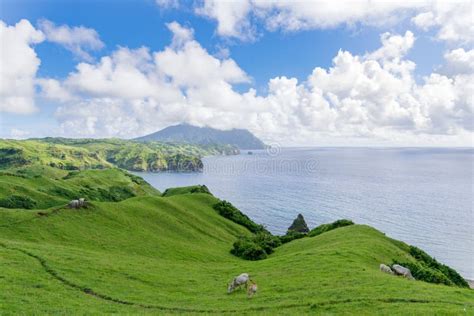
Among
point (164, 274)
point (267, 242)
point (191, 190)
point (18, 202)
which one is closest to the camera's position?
point (164, 274)

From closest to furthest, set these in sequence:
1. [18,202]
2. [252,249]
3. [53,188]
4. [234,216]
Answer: [252,249] < [18,202] < [234,216] < [53,188]

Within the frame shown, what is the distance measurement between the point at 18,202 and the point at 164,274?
56.0m

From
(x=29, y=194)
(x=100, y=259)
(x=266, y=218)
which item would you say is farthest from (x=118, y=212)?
(x=266, y=218)

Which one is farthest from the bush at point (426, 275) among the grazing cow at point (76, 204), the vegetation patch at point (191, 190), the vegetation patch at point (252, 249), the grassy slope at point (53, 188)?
the vegetation patch at point (191, 190)

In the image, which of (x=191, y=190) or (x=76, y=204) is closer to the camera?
(x=76, y=204)

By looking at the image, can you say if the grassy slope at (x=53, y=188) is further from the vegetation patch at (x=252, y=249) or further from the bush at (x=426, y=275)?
the bush at (x=426, y=275)

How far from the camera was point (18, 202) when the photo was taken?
74.2 meters

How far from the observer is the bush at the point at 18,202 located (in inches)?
2822

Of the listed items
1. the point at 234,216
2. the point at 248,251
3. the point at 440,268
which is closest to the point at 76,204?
the point at 248,251

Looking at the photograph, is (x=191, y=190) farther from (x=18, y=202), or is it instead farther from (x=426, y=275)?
(x=426, y=275)

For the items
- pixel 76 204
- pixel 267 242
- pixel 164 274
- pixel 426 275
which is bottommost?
pixel 267 242

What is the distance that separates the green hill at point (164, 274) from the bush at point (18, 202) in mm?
26256

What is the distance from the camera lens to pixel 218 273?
134 feet

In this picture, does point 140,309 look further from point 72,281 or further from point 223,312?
point 72,281
